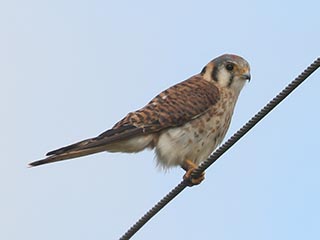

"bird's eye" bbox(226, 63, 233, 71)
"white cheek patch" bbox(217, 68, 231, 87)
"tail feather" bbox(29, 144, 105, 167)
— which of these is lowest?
"tail feather" bbox(29, 144, 105, 167)

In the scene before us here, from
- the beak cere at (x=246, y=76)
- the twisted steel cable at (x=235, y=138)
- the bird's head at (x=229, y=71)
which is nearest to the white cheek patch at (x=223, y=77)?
the bird's head at (x=229, y=71)

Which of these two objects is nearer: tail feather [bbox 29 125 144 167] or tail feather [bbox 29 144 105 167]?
tail feather [bbox 29 144 105 167]

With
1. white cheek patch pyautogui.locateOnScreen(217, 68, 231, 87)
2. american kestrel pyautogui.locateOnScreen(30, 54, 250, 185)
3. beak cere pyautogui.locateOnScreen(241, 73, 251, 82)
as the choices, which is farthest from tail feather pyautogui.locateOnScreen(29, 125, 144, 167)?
beak cere pyautogui.locateOnScreen(241, 73, 251, 82)

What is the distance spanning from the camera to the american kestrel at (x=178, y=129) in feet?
20.8

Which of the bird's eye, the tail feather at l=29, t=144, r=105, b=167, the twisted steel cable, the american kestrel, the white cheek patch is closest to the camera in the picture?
the twisted steel cable

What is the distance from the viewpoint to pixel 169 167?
6.51 metres

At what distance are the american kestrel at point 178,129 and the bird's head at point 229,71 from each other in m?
0.11

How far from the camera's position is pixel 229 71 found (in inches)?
280

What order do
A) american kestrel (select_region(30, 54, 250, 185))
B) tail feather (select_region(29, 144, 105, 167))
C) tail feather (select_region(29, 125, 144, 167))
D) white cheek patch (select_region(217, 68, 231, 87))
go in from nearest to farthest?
tail feather (select_region(29, 144, 105, 167)) → tail feather (select_region(29, 125, 144, 167)) → american kestrel (select_region(30, 54, 250, 185)) → white cheek patch (select_region(217, 68, 231, 87))

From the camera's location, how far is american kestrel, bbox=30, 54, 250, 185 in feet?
20.8

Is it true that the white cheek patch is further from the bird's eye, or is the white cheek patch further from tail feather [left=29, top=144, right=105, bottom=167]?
tail feather [left=29, top=144, right=105, bottom=167]

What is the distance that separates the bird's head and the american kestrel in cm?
11

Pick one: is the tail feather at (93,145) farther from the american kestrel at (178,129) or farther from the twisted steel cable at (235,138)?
the twisted steel cable at (235,138)

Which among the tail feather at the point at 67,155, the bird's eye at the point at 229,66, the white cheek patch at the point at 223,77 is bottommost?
the tail feather at the point at 67,155
